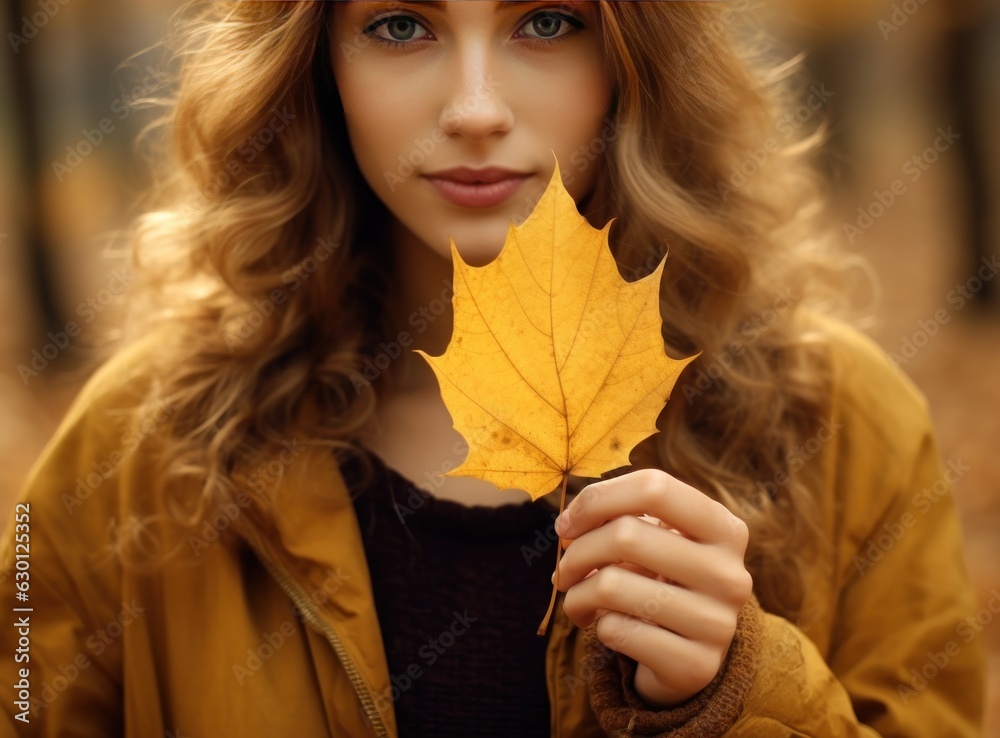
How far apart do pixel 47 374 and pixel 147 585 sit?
5.20m

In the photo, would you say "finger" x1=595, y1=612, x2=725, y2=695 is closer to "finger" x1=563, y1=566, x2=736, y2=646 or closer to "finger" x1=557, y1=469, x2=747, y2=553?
"finger" x1=563, y1=566, x2=736, y2=646

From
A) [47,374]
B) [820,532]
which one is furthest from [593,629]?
[47,374]

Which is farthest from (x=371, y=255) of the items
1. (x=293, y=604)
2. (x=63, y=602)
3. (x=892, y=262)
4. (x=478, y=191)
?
(x=892, y=262)

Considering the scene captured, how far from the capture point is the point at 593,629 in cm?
131

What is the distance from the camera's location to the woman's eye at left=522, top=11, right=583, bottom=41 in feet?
4.70

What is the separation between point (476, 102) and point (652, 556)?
702 mm

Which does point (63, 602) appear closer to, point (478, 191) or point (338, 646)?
point (338, 646)

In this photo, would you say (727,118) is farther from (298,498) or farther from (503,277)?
(298,498)

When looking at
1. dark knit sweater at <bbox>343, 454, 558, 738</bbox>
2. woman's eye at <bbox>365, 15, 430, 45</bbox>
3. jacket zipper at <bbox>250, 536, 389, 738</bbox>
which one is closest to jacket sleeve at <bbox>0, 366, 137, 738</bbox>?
jacket zipper at <bbox>250, 536, 389, 738</bbox>

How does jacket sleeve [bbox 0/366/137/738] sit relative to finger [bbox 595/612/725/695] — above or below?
below

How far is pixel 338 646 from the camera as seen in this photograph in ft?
4.91

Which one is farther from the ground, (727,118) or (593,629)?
(727,118)

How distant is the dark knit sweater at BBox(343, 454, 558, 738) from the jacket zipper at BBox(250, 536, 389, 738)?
0.07 metres

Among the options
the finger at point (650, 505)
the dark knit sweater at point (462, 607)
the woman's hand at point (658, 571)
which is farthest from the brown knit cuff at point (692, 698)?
the dark knit sweater at point (462, 607)
